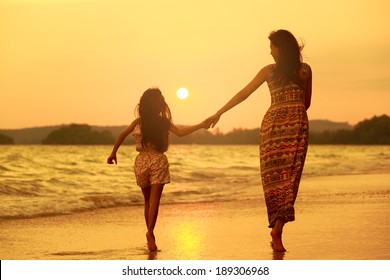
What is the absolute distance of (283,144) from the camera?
661 centimetres

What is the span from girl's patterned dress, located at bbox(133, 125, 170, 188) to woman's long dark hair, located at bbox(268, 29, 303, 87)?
134 cm

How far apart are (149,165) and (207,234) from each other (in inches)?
50.9

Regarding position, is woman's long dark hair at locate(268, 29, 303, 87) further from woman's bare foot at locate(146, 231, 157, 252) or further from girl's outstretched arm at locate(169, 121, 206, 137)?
woman's bare foot at locate(146, 231, 157, 252)

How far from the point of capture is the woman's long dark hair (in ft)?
21.5

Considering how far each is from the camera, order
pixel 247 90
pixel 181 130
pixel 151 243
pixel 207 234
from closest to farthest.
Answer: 1. pixel 247 90
2. pixel 151 243
3. pixel 181 130
4. pixel 207 234

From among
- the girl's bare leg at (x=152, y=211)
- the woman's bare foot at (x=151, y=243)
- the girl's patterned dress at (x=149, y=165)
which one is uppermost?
the girl's patterned dress at (x=149, y=165)

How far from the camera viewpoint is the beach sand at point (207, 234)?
6719 millimetres

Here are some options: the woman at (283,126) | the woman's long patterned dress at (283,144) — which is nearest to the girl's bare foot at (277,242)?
the woman at (283,126)

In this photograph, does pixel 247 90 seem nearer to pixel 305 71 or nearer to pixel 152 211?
pixel 305 71

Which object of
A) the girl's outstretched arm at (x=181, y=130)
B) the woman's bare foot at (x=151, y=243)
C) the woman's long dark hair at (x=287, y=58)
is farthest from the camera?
→ the girl's outstretched arm at (x=181, y=130)

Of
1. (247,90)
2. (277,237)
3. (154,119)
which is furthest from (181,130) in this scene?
(277,237)

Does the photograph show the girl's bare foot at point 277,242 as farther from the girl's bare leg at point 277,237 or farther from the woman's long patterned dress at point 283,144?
the woman's long patterned dress at point 283,144

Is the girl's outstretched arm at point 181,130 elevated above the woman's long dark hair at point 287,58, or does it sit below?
below
